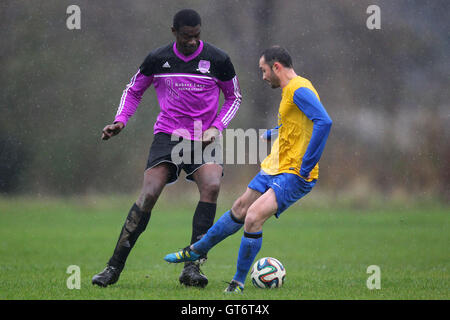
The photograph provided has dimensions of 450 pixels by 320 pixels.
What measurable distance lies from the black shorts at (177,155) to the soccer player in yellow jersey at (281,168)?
560 mm

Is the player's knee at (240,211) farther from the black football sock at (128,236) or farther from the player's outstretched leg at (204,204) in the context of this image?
the black football sock at (128,236)

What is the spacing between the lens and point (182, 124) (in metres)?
5.38

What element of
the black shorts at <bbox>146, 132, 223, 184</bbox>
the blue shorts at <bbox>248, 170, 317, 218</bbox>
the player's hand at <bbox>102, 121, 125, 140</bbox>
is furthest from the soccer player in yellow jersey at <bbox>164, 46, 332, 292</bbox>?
the player's hand at <bbox>102, 121, 125, 140</bbox>

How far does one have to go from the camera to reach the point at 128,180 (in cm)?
1470

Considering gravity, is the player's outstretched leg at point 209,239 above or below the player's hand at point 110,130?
below

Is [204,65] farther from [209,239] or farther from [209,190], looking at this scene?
[209,239]

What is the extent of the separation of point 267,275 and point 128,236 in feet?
3.78

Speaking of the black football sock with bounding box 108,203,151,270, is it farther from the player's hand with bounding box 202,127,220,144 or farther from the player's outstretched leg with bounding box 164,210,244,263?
the player's hand with bounding box 202,127,220,144

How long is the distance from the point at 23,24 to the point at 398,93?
852 cm

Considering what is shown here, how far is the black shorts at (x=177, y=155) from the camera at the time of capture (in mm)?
5266

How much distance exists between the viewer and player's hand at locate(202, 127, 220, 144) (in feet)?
17.3

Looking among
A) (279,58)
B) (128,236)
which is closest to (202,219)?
(128,236)

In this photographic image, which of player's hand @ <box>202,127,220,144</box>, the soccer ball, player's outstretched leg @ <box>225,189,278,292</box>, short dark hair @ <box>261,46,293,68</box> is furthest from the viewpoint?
player's hand @ <box>202,127,220,144</box>

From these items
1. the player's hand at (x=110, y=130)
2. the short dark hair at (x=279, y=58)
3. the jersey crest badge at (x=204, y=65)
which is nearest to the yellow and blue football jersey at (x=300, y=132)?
the short dark hair at (x=279, y=58)
